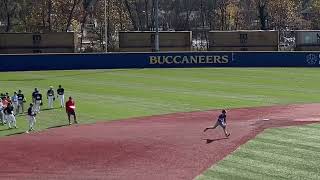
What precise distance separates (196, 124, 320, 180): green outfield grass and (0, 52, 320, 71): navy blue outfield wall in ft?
110

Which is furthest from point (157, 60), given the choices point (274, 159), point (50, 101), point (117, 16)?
point (274, 159)

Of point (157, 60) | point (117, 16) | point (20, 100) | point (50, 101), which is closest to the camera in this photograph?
point (20, 100)

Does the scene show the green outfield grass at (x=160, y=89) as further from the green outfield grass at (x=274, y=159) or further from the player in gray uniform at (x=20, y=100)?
the green outfield grass at (x=274, y=159)

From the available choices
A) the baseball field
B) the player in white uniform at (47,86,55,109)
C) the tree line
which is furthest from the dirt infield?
the tree line

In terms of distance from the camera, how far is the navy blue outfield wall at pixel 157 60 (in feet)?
189

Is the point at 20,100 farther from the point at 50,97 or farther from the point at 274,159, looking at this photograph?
the point at 274,159

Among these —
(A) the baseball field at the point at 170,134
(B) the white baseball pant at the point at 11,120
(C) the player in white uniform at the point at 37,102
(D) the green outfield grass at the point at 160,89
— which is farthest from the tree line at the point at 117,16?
(B) the white baseball pant at the point at 11,120

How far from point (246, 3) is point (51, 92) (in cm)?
9268

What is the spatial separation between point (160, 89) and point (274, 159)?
22431mm

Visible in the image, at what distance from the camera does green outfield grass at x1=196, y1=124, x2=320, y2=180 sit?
766 inches

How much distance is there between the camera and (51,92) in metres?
34.2

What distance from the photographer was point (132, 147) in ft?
78.1

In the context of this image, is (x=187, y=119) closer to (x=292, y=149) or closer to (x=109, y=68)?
(x=292, y=149)

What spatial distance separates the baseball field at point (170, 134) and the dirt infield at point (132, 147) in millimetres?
40
